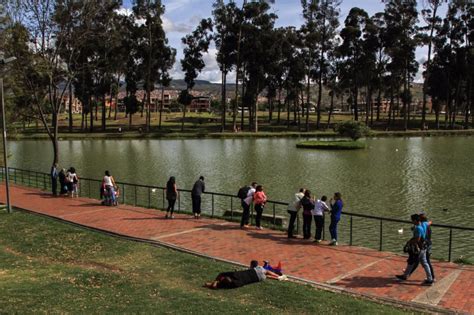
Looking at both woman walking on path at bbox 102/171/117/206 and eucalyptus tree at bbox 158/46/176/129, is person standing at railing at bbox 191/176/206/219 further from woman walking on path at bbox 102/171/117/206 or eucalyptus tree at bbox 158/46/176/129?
eucalyptus tree at bbox 158/46/176/129

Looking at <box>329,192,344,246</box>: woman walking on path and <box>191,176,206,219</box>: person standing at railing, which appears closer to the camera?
<box>329,192,344,246</box>: woman walking on path

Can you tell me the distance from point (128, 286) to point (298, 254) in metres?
5.14

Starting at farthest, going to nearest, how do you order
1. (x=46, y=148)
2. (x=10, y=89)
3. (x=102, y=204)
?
1. (x=46, y=148)
2. (x=10, y=89)
3. (x=102, y=204)

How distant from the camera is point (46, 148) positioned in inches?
2100

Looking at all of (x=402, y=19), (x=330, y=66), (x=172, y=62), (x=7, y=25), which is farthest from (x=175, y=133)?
(x=7, y=25)

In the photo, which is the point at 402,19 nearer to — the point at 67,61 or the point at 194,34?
the point at 194,34

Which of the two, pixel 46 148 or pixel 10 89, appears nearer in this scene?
pixel 10 89

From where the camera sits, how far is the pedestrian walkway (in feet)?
33.6

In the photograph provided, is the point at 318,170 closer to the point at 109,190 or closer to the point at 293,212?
the point at 109,190

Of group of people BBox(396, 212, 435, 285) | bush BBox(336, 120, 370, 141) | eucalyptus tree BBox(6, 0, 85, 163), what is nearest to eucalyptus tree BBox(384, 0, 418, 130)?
bush BBox(336, 120, 370, 141)

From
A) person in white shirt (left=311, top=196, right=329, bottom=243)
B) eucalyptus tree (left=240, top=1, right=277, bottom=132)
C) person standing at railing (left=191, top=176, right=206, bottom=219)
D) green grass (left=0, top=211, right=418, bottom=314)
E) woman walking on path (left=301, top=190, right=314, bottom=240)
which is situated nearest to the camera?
green grass (left=0, top=211, right=418, bottom=314)

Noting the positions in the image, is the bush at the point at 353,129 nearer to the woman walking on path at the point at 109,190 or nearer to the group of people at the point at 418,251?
the woman walking on path at the point at 109,190

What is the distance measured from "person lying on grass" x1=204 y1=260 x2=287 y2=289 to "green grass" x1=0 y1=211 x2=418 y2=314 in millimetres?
168

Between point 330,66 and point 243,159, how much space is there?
160 ft
